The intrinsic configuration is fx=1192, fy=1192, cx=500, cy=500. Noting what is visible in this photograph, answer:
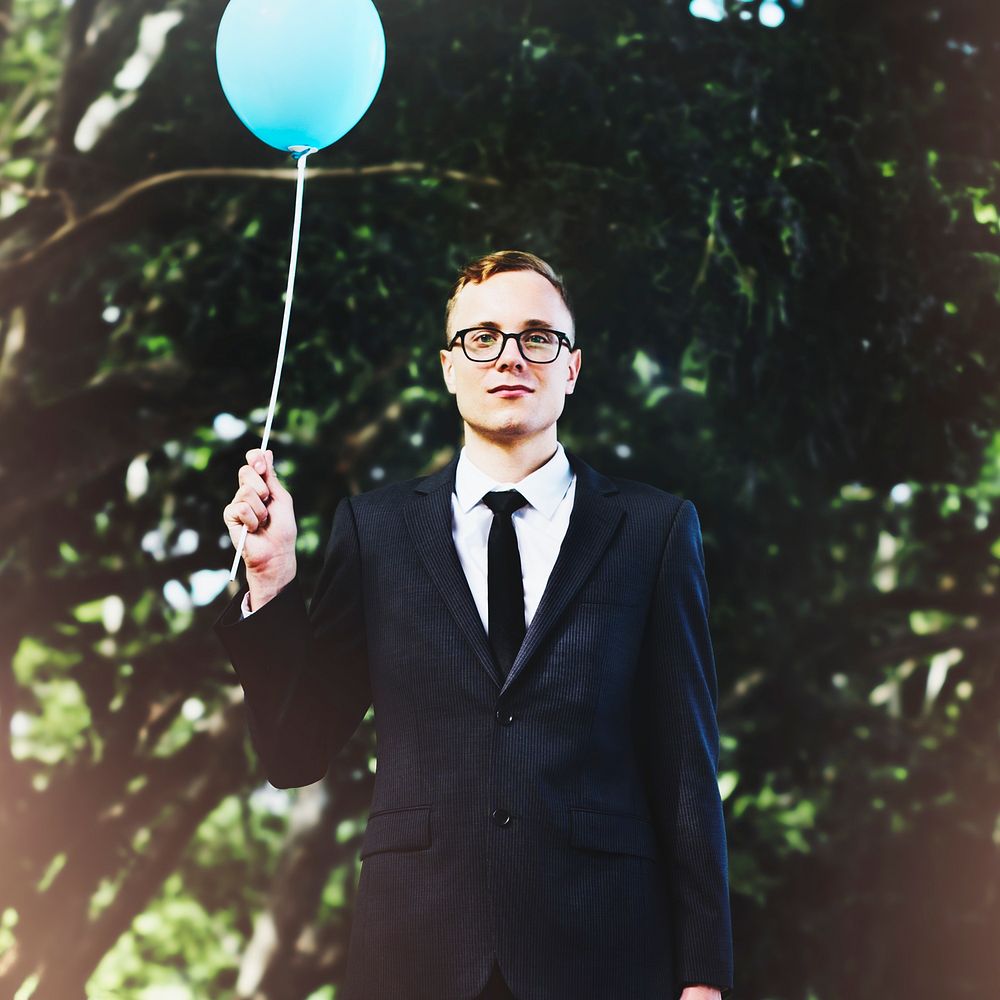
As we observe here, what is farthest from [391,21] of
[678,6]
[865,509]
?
[865,509]

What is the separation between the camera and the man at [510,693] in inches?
55.9

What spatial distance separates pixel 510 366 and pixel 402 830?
625 mm

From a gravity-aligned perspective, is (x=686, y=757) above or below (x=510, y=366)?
below

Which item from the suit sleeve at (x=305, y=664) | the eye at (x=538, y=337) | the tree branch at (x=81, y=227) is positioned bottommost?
the suit sleeve at (x=305, y=664)

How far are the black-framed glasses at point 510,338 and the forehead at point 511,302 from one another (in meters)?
0.01

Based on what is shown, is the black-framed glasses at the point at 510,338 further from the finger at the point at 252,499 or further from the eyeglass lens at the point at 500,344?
the finger at the point at 252,499

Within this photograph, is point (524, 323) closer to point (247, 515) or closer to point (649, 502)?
point (649, 502)

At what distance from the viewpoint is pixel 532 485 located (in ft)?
5.38

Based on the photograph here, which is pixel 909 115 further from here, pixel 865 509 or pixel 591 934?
pixel 591 934

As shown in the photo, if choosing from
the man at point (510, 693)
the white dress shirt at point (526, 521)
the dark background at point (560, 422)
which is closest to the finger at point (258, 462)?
the man at point (510, 693)

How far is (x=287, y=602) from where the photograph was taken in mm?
1519

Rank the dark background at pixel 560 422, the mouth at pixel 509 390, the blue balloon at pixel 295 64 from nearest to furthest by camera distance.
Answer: the mouth at pixel 509 390, the blue balloon at pixel 295 64, the dark background at pixel 560 422

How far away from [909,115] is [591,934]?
2657 millimetres

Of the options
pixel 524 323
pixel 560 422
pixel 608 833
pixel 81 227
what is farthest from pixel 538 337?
pixel 81 227
